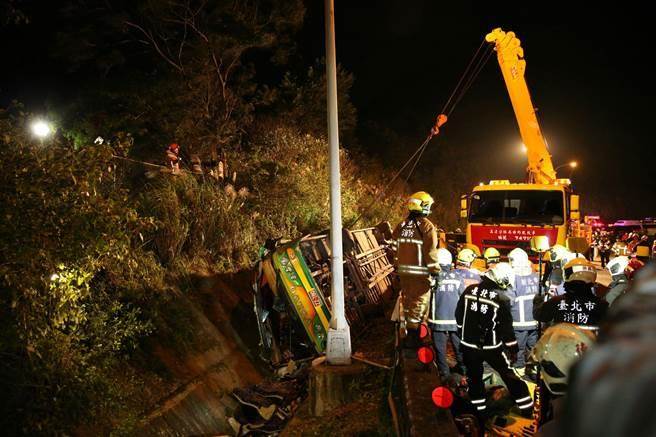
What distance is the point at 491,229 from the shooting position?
11.8 meters

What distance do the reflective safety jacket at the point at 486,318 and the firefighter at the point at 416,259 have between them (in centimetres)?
105

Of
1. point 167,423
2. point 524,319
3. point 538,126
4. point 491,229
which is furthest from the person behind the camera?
point 538,126

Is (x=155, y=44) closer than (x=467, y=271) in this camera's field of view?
No

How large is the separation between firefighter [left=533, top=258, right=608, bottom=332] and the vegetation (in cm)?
476

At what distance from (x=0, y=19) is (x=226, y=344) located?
221 inches

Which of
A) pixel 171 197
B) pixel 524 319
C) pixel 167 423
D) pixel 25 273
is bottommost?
pixel 167 423

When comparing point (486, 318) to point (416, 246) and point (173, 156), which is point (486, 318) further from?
point (173, 156)

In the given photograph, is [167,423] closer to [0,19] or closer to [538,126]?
[0,19]

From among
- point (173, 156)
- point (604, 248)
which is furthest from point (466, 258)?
point (604, 248)

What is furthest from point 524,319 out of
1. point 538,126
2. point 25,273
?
point 538,126

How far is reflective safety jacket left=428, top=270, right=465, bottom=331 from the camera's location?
21.6ft

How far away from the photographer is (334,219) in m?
6.66

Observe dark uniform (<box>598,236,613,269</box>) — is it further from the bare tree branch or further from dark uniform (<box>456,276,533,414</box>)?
the bare tree branch

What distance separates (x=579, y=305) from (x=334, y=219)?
121 inches
